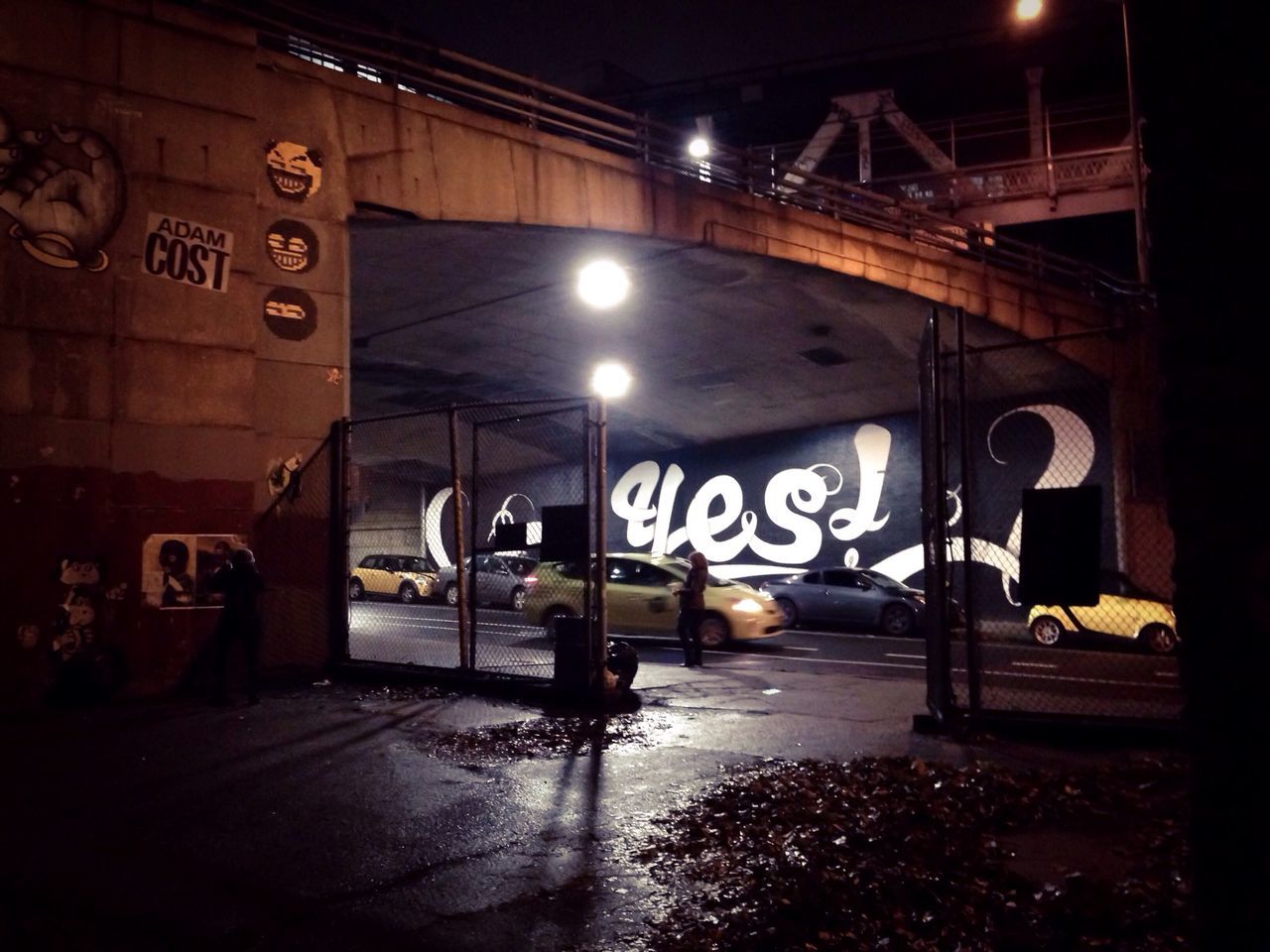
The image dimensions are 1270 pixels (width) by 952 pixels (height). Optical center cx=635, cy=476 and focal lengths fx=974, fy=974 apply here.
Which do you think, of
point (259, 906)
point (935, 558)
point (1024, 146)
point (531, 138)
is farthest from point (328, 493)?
point (1024, 146)

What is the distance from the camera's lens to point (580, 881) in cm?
462

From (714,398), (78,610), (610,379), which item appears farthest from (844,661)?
(714,398)

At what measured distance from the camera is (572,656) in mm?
9812

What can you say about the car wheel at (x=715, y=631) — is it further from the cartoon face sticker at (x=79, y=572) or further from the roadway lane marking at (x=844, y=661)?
the cartoon face sticker at (x=79, y=572)

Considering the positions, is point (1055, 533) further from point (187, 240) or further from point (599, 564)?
point (187, 240)

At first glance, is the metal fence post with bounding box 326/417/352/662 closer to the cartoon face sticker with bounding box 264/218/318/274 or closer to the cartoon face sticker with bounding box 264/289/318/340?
the cartoon face sticker with bounding box 264/289/318/340

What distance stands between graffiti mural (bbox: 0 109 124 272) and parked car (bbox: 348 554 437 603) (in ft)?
63.7

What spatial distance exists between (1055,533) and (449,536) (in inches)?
1050

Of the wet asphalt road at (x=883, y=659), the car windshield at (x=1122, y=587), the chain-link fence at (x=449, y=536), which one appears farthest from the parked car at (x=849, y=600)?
the chain-link fence at (x=449, y=536)

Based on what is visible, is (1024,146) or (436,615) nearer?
(436,615)

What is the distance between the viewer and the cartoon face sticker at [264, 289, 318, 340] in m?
11.2

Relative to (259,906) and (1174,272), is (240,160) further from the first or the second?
(1174,272)

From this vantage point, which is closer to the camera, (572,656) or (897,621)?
Result: (572,656)

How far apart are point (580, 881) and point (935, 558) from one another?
465cm
